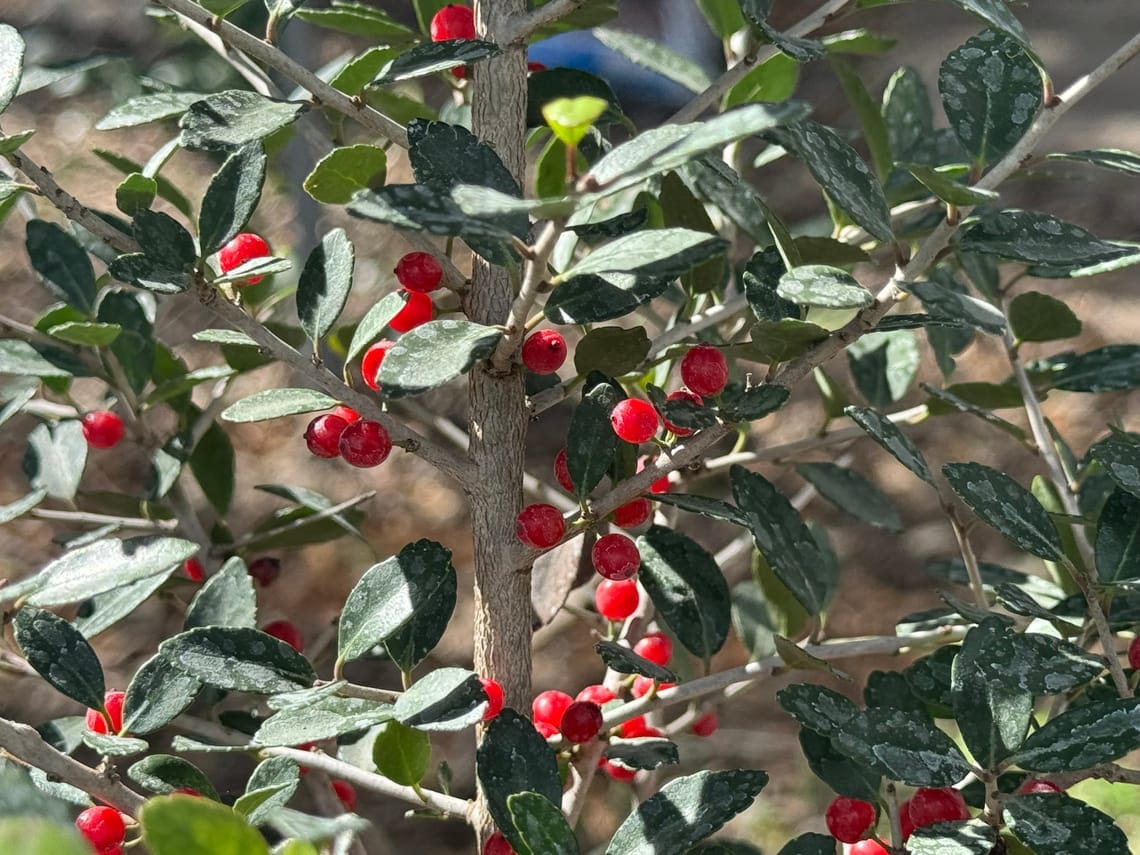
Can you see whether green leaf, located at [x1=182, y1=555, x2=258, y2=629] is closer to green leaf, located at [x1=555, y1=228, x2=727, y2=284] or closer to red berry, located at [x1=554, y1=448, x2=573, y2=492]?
red berry, located at [x1=554, y1=448, x2=573, y2=492]

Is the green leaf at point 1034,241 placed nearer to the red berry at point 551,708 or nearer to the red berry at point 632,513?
the red berry at point 632,513

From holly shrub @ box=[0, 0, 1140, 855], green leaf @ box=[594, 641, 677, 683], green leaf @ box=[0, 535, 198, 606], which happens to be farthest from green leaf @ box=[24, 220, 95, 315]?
green leaf @ box=[594, 641, 677, 683]

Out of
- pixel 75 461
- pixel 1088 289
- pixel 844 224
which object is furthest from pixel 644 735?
pixel 1088 289

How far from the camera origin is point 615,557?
799mm

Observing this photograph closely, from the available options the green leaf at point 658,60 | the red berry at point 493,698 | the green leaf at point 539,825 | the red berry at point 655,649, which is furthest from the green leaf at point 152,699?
the green leaf at point 658,60

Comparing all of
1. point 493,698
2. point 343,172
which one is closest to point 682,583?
point 493,698

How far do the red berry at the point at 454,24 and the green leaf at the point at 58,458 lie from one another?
1.84ft

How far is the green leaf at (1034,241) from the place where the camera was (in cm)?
64

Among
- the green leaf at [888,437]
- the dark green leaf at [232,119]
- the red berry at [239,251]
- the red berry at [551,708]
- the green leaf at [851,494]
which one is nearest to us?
the dark green leaf at [232,119]

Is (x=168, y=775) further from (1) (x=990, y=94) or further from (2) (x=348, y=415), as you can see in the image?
(1) (x=990, y=94)

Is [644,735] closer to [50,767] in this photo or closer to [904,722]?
[904,722]

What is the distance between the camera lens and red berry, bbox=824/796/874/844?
844 millimetres

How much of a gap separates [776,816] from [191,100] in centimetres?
169

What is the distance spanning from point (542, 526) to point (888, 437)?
0.23 m
